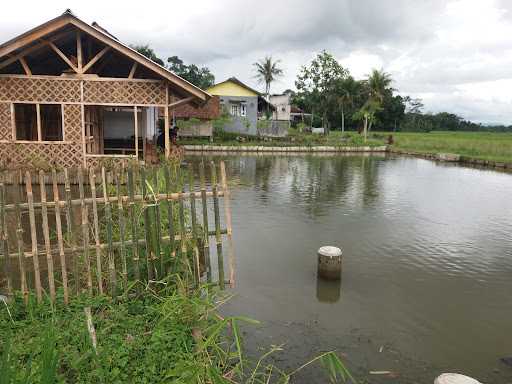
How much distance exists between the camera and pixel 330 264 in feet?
22.5

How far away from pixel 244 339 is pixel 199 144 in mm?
26539

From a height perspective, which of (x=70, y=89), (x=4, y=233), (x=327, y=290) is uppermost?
(x=70, y=89)

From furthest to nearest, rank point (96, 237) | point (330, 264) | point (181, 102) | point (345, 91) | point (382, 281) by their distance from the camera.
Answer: point (345, 91) < point (181, 102) < point (382, 281) < point (330, 264) < point (96, 237)

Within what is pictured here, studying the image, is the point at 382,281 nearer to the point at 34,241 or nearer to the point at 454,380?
the point at 454,380

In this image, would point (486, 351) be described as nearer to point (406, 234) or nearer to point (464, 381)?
point (464, 381)

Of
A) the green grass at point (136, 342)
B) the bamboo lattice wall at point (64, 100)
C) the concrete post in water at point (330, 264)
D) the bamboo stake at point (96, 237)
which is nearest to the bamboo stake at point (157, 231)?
the green grass at point (136, 342)

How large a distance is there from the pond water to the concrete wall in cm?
2266

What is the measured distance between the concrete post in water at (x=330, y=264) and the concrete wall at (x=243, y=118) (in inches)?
1198

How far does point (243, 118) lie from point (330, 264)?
103 feet

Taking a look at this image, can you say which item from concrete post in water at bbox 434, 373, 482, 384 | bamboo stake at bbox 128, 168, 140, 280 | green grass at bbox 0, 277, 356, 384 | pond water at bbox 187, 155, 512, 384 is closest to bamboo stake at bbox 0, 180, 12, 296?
green grass at bbox 0, 277, 356, 384

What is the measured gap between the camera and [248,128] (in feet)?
122

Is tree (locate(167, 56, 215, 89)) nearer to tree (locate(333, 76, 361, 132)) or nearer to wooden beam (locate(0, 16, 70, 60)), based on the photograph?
tree (locate(333, 76, 361, 132))

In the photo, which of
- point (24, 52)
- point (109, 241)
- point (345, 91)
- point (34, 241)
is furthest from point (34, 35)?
point (345, 91)

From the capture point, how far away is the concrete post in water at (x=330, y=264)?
6844mm
